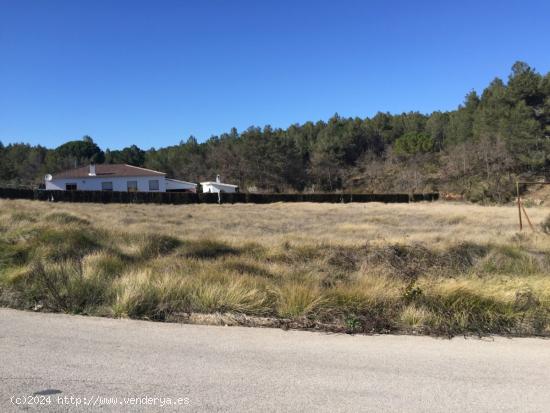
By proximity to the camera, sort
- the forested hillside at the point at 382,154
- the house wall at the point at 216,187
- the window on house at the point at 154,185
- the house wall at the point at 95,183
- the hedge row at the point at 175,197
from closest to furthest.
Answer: the hedge row at the point at 175,197
the house wall at the point at 95,183
the window on house at the point at 154,185
the forested hillside at the point at 382,154
the house wall at the point at 216,187

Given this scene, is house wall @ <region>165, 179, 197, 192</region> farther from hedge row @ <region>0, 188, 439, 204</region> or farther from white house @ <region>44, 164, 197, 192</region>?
hedge row @ <region>0, 188, 439, 204</region>

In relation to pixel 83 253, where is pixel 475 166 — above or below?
above

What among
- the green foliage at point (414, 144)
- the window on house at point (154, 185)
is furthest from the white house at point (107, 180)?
the green foliage at point (414, 144)

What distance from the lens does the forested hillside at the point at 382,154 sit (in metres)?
79.6

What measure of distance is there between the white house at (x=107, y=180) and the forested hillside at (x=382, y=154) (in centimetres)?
2578

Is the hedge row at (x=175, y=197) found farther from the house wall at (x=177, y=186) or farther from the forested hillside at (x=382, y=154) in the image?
the house wall at (x=177, y=186)

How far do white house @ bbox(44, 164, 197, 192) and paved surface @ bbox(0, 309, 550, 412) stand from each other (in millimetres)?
68738

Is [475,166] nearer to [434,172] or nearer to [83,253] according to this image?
[434,172]

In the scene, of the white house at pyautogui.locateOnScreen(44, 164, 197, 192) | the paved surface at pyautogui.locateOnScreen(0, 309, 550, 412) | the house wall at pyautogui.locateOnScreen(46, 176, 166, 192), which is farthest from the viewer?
the white house at pyautogui.locateOnScreen(44, 164, 197, 192)

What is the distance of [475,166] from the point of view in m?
90.6

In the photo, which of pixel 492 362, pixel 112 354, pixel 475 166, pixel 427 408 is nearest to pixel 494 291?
pixel 492 362

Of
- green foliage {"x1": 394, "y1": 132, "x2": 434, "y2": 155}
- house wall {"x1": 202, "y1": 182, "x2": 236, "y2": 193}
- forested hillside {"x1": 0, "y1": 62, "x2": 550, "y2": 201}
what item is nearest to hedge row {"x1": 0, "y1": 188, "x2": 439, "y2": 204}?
forested hillside {"x1": 0, "y1": 62, "x2": 550, "y2": 201}

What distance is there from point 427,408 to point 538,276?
6.34 metres

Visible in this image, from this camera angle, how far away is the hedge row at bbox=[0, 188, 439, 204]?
51.9m
